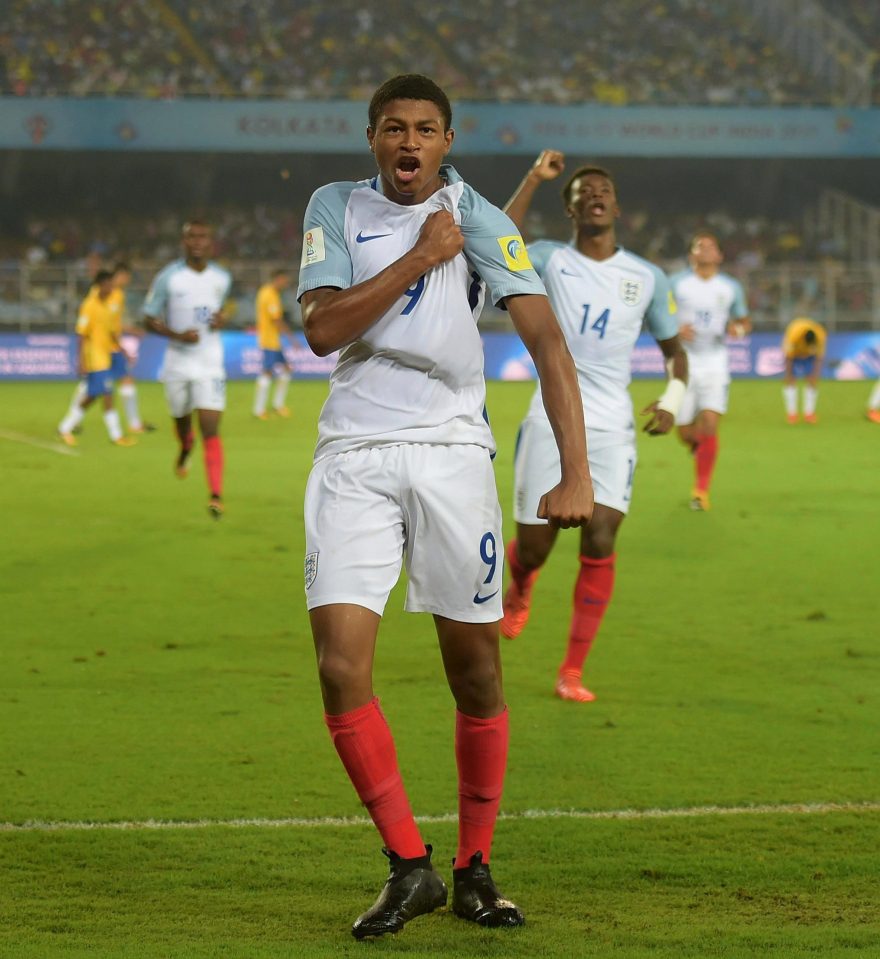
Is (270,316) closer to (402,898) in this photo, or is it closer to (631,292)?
(631,292)

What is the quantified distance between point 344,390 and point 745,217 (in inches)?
1561

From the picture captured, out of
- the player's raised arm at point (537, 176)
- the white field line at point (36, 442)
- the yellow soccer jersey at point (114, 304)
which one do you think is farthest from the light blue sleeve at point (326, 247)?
the yellow soccer jersey at point (114, 304)

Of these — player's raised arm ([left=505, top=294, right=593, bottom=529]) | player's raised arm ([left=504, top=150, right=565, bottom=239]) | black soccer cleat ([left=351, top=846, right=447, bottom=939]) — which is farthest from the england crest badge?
black soccer cleat ([left=351, top=846, right=447, bottom=939])

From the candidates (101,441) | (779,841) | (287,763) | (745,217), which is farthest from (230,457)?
(745,217)

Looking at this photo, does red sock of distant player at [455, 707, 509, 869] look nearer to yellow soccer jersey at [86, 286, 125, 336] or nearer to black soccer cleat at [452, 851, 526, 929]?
black soccer cleat at [452, 851, 526, 929]

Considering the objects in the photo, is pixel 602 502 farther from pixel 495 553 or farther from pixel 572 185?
pixel 495 553

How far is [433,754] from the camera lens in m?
5.81

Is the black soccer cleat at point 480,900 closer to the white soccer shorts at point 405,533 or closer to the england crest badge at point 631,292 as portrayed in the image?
the white soccer shorts at point 405,533

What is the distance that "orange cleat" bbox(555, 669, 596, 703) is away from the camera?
6.77 metres

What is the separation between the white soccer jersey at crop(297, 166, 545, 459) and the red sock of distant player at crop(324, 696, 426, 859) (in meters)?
0.71

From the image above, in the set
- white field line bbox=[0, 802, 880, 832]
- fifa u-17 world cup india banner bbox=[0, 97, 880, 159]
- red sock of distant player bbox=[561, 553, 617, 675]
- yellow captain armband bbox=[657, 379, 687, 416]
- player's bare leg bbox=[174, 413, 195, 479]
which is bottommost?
white field line bbox=[0, 802, 880, 832]

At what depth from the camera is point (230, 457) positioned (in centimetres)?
1772

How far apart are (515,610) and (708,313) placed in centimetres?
724

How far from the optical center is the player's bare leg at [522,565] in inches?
289
